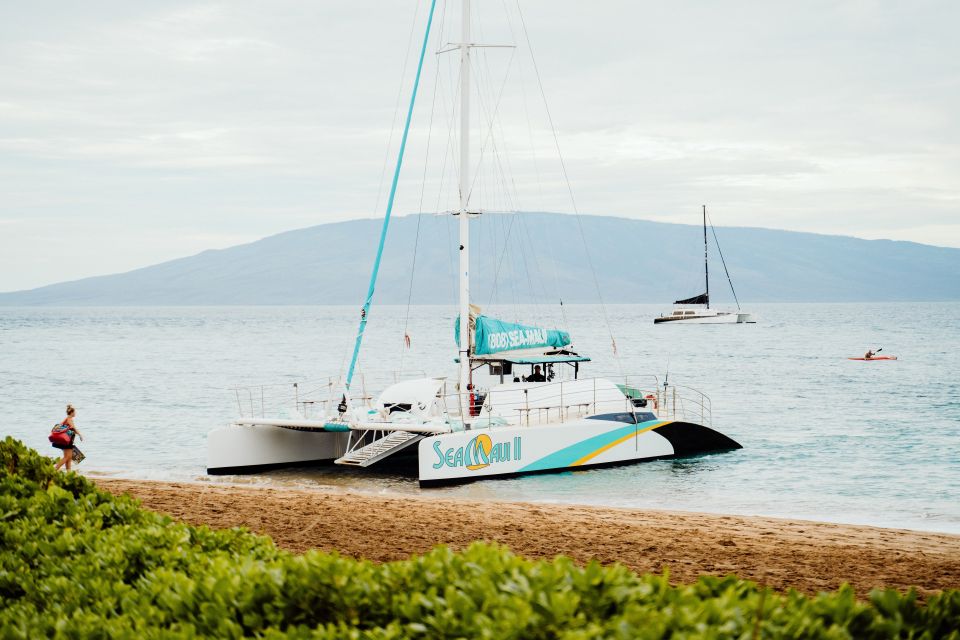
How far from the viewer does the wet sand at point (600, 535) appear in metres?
11.0

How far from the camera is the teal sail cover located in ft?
70.2

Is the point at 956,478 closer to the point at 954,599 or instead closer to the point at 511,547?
the point at 511,547

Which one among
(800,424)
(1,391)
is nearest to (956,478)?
(800,424)

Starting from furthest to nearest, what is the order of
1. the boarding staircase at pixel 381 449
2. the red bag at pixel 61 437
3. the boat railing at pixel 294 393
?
1. the boat railing at pixel 294 393
2. the boarding staircase at pixel 381 449
3. the red bag at pixel 61 437

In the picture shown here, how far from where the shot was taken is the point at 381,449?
1823cm

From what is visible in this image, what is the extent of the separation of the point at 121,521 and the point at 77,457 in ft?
40.0

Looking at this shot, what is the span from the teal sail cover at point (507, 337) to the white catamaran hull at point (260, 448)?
4.00 meters

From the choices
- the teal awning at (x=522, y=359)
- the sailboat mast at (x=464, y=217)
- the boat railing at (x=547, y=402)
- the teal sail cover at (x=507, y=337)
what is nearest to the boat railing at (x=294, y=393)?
the teal sail cover at (x=507, y=337)

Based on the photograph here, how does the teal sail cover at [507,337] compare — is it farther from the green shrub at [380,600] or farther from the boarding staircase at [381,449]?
the green shrub at [380,600]

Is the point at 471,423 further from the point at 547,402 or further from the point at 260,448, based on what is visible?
the point at 260,448

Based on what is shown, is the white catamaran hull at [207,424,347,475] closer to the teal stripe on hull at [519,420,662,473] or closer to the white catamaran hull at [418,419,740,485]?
the white catamaran hull at [418,419,740,485]

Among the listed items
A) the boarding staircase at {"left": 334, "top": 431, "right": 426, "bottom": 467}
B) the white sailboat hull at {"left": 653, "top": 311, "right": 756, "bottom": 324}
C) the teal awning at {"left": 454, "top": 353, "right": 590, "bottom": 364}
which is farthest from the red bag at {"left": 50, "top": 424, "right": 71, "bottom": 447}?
the white sailboat hull at {"left": 653, "top": 311, "right": 756, "bottom": 324}

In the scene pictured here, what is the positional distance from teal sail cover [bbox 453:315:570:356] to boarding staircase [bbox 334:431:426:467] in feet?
11.5

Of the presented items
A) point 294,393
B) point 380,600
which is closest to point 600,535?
point 380,600
